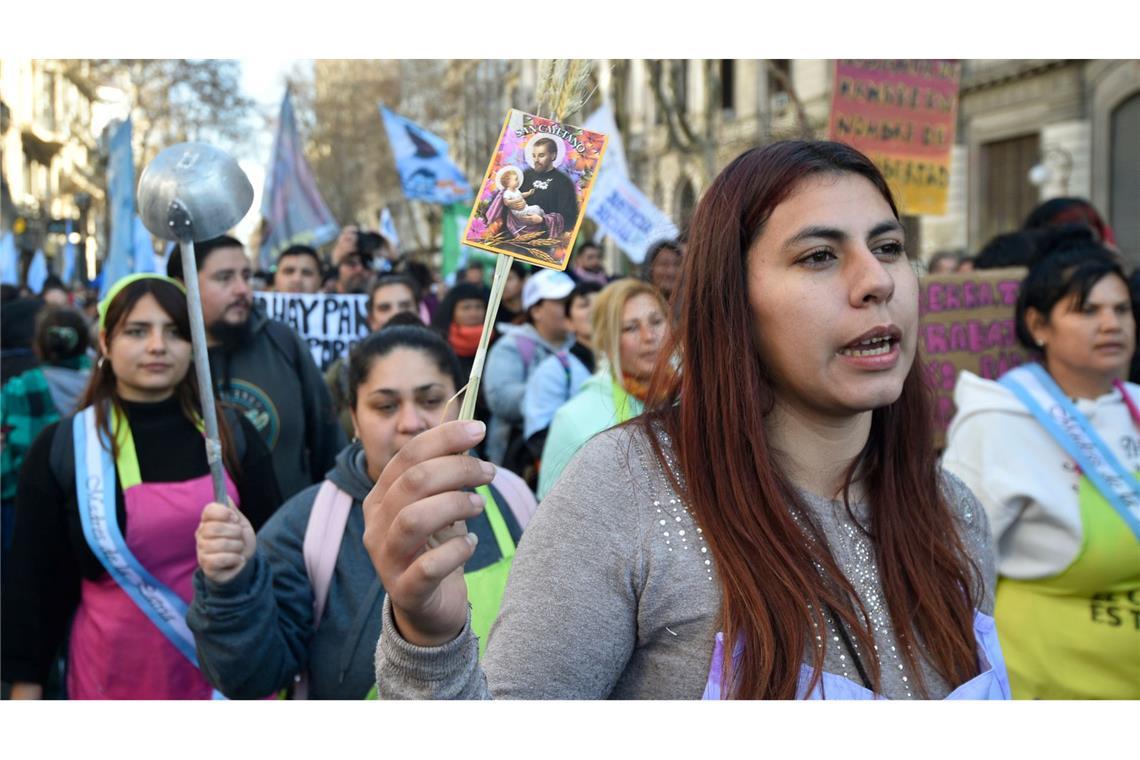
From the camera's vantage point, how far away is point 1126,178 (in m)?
20.1

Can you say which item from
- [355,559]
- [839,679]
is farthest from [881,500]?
[355,559]

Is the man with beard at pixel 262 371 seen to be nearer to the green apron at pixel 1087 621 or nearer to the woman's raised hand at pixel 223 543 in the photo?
the woman's raised hand at pixel 223 543

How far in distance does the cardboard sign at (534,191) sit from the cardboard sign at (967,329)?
3612 millimetres

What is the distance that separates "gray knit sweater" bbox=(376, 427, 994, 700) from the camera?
63.2 inches

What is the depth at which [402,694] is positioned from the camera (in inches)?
56.6

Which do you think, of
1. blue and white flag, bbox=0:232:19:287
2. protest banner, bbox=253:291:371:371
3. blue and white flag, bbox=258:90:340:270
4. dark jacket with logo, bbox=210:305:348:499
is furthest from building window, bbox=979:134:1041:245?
dark jacket with logo, bbox=210:305:348:499

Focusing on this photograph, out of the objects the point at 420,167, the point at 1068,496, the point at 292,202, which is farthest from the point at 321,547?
the point at 420,167

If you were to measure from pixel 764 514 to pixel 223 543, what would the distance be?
4.52 ft

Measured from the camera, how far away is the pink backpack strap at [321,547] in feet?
9.04

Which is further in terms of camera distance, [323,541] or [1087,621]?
[1087,621]

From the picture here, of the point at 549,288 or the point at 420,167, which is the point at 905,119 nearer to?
the point at 549,288

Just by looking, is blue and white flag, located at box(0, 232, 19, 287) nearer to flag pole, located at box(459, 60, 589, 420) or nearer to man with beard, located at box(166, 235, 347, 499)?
man with beard, located at box(166, 235, 347, 499)

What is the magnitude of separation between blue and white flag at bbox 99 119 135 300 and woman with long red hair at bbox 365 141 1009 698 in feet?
13.9

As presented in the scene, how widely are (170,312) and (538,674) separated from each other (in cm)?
246
